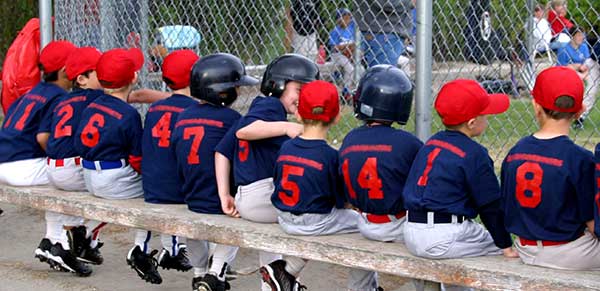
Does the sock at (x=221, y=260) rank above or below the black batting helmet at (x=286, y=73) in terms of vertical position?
below

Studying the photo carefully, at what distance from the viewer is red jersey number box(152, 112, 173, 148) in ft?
19.9

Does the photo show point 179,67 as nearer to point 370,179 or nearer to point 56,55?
point 56,55

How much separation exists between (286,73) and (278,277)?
1096 mm

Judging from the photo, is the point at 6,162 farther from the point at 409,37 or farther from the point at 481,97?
the point at 481,97

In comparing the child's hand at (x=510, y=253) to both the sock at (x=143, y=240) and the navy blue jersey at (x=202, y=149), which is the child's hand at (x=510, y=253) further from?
the sock at (x=143, y=240)

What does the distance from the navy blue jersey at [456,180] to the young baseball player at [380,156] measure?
0.26 m

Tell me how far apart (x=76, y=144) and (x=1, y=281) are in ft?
3.37

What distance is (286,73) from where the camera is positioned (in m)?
5.61

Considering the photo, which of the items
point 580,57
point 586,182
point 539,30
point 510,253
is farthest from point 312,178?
point 580,57

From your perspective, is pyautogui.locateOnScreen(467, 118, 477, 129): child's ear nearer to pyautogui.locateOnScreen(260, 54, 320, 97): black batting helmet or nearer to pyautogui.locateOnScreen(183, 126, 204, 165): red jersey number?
pyautogui.locateOnScreen(260, 54, 320, 97): black batting helmet

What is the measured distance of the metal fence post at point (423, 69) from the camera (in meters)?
5.21

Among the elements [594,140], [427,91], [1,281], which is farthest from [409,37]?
[594,140]

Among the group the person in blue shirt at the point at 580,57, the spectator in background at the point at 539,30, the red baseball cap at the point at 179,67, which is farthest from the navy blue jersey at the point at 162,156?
the person in blue shirt at the point at 580,57

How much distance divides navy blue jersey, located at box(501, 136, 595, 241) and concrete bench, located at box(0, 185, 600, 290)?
18cm
